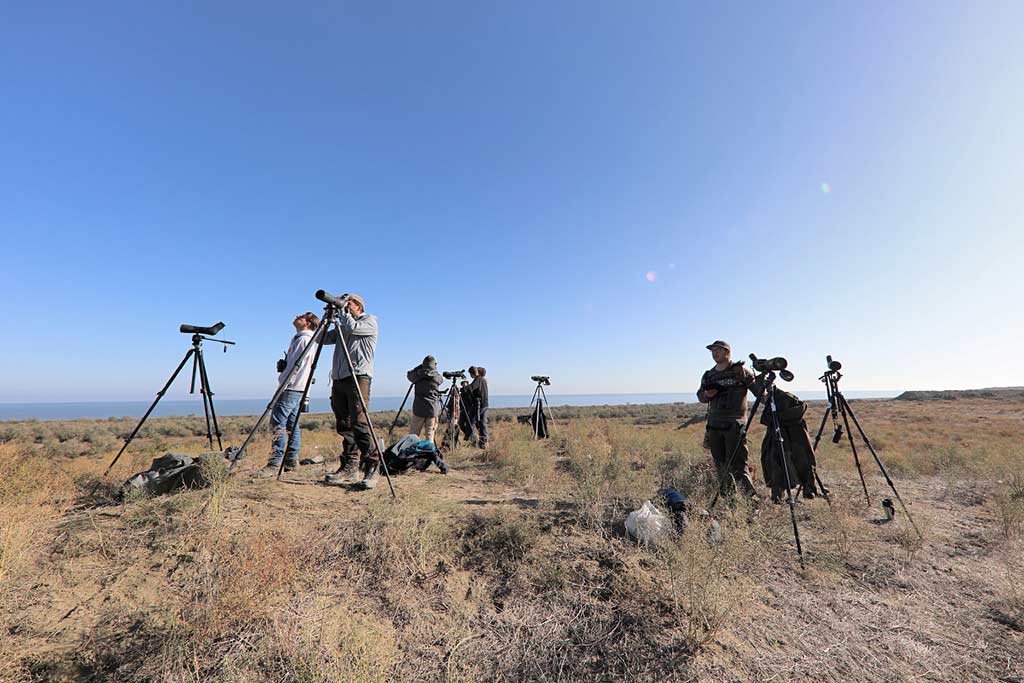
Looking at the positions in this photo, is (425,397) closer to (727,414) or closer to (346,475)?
(346,475)

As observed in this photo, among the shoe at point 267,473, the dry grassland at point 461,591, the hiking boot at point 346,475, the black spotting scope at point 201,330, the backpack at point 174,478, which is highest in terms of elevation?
the black spotting scope at point 201,330

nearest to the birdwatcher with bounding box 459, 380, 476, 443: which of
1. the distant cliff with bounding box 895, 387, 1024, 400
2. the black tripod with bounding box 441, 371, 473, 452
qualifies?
the black tripod with bounding box 441, 371, 473, 452

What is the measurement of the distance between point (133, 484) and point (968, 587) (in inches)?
316

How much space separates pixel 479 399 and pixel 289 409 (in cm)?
512

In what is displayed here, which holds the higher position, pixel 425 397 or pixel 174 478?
pixel 425 397

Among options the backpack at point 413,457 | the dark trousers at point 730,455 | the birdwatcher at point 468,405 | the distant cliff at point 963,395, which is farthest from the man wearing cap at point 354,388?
the distant cliff at point 963,395

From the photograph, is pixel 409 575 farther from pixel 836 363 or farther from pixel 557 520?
pixel 836 363

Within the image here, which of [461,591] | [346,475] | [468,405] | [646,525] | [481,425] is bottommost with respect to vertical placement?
[461,591]

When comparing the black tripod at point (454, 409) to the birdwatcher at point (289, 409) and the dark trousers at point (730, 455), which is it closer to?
the birdwatcher at point (289, 409)

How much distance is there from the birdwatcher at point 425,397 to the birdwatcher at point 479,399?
2.41 metres

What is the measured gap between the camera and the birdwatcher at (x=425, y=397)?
6852mm

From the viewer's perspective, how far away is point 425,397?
6844 millimetres

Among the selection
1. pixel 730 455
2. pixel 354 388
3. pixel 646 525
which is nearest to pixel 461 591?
pixel 646 525

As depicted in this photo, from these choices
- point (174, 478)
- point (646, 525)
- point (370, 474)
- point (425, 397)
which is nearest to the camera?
point (646, 525)
